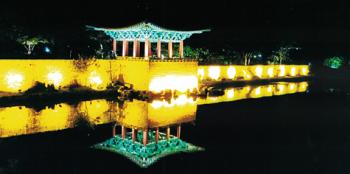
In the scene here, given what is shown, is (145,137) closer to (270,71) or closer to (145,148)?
(145,148)

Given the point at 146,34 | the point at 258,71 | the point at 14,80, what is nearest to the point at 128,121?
the point at 14,80

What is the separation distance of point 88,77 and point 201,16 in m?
17.7

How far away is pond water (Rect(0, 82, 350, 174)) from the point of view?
1023cm

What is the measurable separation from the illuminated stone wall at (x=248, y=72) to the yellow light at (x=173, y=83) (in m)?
5.34

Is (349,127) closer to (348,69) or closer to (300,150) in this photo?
(300,150)

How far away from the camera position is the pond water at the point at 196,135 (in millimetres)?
10234

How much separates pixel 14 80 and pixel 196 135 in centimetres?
1175

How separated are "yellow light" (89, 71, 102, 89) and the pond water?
328 centimetres

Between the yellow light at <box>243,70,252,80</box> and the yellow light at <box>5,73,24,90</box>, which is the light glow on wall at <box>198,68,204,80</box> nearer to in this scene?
the yellow light at <box>243,70,252,80</box>

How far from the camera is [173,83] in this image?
80.6ft

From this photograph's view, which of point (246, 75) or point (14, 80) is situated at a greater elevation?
point (246, 75)

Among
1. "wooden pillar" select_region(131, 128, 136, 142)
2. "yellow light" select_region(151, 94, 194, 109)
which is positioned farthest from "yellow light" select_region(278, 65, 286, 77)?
"wooden pillar" select_region(131, 128, 136, 142)

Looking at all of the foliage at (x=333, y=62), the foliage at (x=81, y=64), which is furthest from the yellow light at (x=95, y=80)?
the foliage at (x=333, y=62)

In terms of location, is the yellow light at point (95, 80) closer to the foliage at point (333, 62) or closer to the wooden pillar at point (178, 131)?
the wooden pillar at point (178, 131)
